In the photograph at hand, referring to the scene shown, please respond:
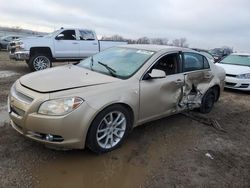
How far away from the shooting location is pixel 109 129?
3975 mm

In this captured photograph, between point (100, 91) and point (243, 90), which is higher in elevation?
point (100, 91)

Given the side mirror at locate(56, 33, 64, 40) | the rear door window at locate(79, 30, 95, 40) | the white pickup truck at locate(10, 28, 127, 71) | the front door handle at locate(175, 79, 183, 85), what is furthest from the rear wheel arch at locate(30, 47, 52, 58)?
the front door handle at locate(175, 79, 183, 85)

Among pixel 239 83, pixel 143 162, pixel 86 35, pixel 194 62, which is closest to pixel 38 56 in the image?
pixel 86 35

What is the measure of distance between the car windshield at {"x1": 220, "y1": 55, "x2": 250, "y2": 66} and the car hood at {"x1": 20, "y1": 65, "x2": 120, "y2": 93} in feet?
25.0

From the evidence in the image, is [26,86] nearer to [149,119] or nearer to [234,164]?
[149,119]

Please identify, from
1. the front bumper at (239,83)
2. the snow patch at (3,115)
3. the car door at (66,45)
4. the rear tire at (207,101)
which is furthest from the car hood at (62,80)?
the car door at (66,45)

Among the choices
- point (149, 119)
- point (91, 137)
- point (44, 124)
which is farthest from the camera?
point (149, 119)

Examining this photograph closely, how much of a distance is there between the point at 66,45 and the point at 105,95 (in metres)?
8.28

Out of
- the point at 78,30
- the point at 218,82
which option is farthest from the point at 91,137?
the point at 78,30

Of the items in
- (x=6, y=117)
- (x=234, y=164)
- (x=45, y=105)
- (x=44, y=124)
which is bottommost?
(x=234, y=164)

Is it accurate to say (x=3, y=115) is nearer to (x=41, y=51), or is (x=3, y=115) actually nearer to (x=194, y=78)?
(x=194, y=78)

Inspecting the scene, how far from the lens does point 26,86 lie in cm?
384

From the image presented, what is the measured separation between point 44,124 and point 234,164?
2741 mm

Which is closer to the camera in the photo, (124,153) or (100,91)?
(100,91)
